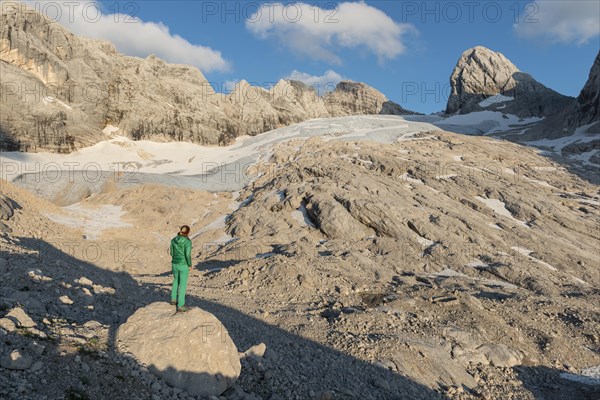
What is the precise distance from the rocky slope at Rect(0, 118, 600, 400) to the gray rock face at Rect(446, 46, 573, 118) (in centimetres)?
7356

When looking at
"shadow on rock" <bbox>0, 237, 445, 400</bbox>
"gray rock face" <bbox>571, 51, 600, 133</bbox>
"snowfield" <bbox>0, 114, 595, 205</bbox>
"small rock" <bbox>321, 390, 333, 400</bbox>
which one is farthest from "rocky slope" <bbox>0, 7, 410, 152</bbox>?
"gray rock face" <bbox>571, 51, 600, 133</bbox>

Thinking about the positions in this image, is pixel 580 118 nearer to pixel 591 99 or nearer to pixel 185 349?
pixel 591 99

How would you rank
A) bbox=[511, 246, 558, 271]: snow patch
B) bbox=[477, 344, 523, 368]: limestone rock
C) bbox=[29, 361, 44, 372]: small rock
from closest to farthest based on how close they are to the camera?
1. bbox=[29, 361, 44, 372]: small rock
2. bbox=[477, 344, 523, 368]: limestone rock
3. bbox=[511, 246, 558, 271]: snow patch

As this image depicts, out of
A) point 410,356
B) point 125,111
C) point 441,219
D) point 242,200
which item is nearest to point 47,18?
point 125,111

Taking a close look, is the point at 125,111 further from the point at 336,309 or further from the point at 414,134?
the point at 336,309

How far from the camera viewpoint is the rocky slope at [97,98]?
199 feet

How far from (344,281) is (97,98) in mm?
73367

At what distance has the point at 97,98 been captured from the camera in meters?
74.6

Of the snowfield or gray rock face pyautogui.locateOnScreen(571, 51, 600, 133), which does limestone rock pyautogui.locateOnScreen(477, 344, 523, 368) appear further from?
gray rock face pyautogui.locateOnScreen(571, 51, 600, 133)

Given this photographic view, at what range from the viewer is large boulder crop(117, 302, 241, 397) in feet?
22.7

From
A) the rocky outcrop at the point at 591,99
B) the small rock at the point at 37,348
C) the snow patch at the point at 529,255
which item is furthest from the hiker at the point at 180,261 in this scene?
the rocky outcrop at the point at 591,99

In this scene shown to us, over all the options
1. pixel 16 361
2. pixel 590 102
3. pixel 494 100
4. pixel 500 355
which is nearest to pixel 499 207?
pixel 500 355

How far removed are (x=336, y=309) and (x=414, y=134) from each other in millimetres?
58898

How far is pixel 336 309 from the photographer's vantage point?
661 inches
